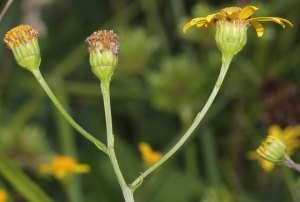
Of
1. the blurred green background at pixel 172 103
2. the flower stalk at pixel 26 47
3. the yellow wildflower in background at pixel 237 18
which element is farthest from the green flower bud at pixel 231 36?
the blurred green background at pixel 172 103

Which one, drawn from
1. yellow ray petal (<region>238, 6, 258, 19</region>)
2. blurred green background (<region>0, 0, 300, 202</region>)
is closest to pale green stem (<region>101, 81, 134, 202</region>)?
yellow ray petal (<region>238, 6, 258, 19</region>)

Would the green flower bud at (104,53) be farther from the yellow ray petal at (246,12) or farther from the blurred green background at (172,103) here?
the blurred green background at (172,103)

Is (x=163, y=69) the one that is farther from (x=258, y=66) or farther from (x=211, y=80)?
(x=258, y=66)

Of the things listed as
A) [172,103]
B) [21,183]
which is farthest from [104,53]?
[172,103]

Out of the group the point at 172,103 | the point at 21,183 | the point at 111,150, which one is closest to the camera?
the point at 111,150

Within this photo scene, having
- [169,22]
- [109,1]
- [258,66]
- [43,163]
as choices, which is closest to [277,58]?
[258,66]

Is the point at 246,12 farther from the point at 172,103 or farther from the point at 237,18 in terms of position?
the point at 172,103
